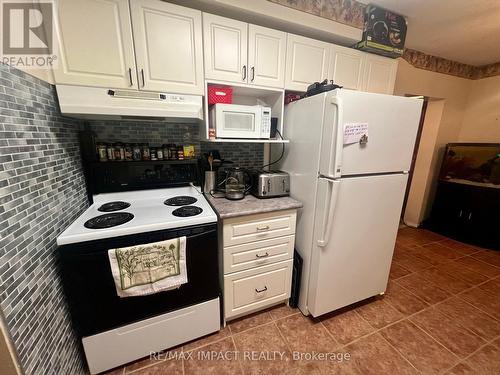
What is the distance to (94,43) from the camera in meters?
1.14

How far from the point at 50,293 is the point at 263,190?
1.34 metres

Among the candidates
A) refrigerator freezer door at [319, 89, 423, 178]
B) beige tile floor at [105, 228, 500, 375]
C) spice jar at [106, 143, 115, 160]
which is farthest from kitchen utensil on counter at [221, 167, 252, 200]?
beige tile floor at [105, 228, 500, 375]

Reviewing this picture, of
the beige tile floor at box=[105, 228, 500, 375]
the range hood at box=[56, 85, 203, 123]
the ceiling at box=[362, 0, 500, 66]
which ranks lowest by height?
the beige tile floor at box=[105, 228, 500, 375]

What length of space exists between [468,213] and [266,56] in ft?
11.2

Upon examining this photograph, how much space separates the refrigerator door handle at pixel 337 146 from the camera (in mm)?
1165

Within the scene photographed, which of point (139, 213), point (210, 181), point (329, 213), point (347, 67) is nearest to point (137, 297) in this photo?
point (139, 213)

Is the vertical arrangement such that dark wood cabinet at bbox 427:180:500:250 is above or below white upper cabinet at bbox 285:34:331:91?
below

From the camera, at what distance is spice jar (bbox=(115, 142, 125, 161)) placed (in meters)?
1.51

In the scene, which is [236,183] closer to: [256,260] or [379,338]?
[256,260]

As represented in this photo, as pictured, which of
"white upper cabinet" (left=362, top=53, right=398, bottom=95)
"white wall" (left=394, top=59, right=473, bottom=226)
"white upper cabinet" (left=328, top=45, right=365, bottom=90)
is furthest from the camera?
"white wall" (left=394, top=59, right=473, bottom=226)

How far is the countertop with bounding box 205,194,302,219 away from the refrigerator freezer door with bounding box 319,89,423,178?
354mm

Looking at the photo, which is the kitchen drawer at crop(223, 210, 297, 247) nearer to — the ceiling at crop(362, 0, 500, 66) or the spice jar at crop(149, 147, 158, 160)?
the spice jar at crop(149, 147, 158, 160)

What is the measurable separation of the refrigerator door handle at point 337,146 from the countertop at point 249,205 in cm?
38

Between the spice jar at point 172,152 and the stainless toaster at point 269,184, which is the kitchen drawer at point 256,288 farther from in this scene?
the spice jar at point 172,152
